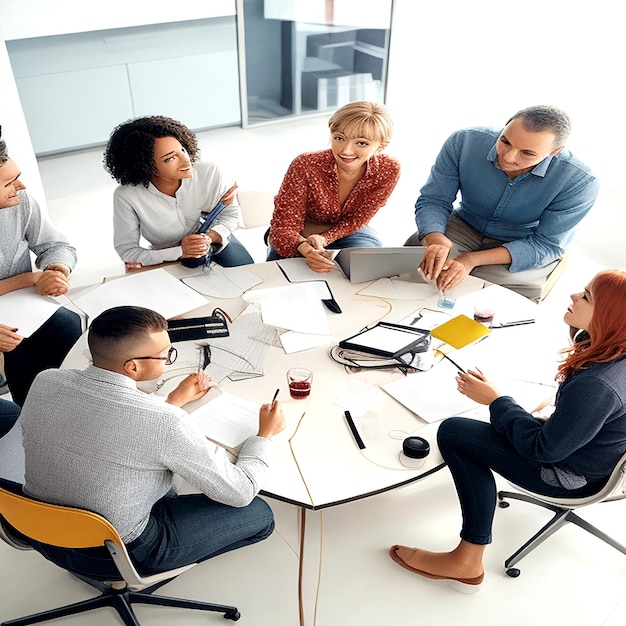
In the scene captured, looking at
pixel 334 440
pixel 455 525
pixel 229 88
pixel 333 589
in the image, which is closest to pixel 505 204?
pixel 455 525

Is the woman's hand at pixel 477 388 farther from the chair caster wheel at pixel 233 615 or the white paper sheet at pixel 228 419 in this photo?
the chair caster wheel at pixel 233 615

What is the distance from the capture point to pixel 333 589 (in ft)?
7.88

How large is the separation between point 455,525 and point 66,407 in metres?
1.63

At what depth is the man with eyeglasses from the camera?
5.67 feet

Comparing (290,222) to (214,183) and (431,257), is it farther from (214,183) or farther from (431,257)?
(431,257)

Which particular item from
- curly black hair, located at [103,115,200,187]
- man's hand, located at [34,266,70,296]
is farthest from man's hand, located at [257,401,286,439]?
curly black hair, located at [103,115,200,187]

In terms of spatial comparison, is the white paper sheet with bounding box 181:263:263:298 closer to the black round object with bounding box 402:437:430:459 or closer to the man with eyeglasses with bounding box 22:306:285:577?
the man with eyeglasses with bounding box 22:306:285:577

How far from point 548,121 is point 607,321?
130 cm

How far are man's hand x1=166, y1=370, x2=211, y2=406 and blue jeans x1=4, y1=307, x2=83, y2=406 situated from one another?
38.9 inches

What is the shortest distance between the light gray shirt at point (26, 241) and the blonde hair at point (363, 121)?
1375mm

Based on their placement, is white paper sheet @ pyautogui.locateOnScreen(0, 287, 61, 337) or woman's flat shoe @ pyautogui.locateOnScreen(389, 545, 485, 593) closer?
woman's flat shoe @ pyautogui.locateOnScreen(389, 545, 485, 593)

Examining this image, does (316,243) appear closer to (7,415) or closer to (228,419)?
(228,419)

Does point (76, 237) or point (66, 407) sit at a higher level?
point (66, 407)

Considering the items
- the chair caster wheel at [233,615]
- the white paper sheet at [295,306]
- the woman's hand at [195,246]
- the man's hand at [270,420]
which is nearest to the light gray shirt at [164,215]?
the woman's hand at [195,246]
